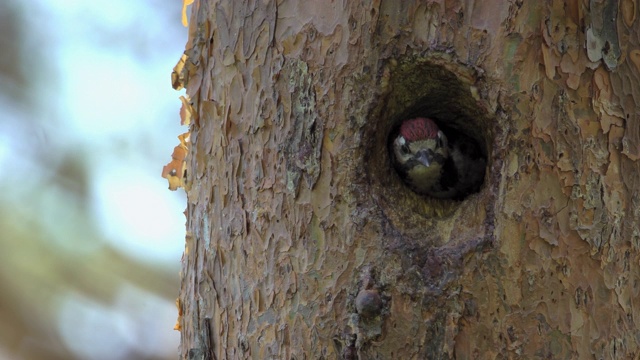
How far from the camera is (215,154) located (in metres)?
2.15

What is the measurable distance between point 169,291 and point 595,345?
2.48 meters

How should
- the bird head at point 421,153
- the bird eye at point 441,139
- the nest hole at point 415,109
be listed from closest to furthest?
the nest hole at point 415,109 → the bird head at point 421,153 → the bird eye at point 441,139

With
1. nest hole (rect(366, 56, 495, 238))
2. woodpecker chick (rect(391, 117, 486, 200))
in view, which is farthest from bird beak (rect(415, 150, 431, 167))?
nest hole (rect(366, 56, 495, 238))

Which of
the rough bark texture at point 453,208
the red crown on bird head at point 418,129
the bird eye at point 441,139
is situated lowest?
the rough bark texture at point 453,208

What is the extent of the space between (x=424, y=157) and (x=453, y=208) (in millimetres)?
701

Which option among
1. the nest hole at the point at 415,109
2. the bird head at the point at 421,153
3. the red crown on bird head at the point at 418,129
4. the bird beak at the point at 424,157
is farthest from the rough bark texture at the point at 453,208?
the bird beak at the point at 424,157

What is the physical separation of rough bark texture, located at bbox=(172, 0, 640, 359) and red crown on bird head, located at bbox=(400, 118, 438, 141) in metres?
0.42

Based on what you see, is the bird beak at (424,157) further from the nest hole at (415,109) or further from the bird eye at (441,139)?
the nest hole at (415,109)

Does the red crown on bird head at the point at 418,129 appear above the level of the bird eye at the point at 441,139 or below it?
below

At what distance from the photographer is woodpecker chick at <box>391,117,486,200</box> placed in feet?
8.20

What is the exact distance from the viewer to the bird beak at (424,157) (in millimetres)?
2668

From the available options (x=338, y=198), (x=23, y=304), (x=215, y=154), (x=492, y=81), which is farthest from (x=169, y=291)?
(x=492, y=81)

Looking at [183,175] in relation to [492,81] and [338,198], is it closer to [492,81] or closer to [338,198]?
[338,198]

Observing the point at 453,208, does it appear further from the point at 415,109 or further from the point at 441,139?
the point at 441,139
